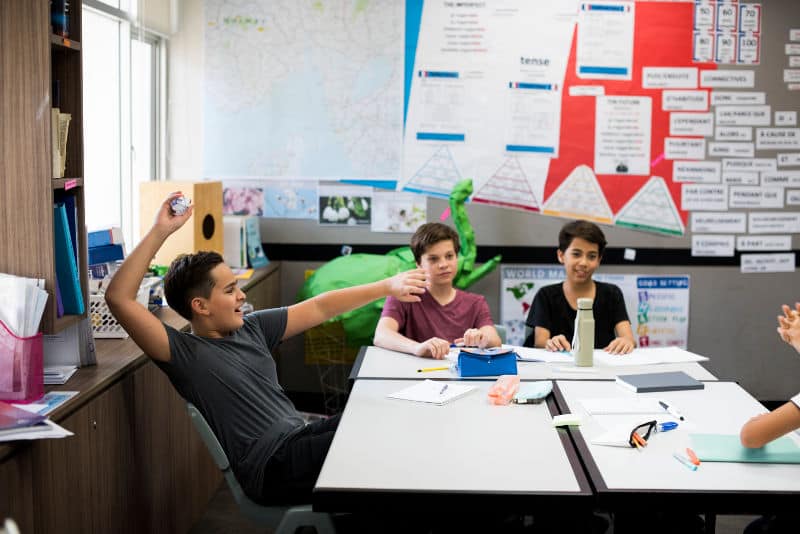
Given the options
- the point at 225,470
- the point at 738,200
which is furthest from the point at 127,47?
the point at 738,200

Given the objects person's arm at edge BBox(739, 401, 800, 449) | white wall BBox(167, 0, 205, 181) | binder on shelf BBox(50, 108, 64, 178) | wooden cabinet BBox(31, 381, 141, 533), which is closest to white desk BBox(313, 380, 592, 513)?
person's arm at edge BBox(739, 401, 800, 449)

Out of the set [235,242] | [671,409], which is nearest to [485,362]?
[671,409]

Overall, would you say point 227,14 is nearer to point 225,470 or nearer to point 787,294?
point 225,470

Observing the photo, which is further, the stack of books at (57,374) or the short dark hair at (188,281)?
the short dark hair at (188,281)

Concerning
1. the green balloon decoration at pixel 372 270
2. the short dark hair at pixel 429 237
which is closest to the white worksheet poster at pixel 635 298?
the green balloon decoration at pixel 372 270

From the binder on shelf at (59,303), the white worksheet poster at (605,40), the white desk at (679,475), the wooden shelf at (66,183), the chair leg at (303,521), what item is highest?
the white worksheet poster at (605,40)

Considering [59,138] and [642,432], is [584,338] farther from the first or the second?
[59,138]

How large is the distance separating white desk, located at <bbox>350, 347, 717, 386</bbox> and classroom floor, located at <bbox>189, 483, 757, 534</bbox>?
666mm

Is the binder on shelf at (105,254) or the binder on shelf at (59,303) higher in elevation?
the binder on shelf at (105,254)

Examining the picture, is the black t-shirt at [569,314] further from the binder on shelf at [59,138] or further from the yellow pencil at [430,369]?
the binder on shelf at [59,138]

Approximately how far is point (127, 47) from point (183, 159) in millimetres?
791

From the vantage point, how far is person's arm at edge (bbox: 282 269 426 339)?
2.98m

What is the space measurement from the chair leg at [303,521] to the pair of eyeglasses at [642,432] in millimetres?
776

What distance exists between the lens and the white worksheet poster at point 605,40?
467 centimetres
